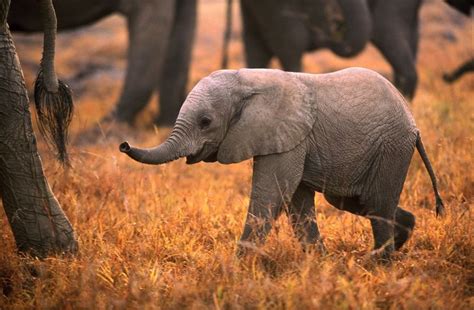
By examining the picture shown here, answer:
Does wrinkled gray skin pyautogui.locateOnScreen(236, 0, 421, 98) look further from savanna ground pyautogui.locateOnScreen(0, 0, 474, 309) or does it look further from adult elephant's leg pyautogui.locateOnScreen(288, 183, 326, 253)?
adult elephant's leg pyautogui.locateOnScreen(288, 183, 326, 253)

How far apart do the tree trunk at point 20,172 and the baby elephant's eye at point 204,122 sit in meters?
A: 0.82

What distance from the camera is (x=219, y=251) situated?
4.21 metres

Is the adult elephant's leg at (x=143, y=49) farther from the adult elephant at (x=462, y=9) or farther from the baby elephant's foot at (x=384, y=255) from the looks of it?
the baby elephant's foot at (x=384, y=255)

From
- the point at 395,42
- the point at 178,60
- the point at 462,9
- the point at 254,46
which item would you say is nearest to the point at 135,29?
the point at 178,60

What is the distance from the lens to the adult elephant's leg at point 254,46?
9852mm

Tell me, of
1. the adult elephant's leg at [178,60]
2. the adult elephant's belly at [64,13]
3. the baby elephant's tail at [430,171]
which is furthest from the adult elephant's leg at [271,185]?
the adult elephant's leg at [178,60]

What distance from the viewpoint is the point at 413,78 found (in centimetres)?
935

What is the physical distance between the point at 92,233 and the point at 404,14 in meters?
5.79

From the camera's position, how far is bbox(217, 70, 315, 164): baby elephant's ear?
4.05 metres

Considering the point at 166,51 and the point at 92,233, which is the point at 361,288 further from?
the point at 166,51

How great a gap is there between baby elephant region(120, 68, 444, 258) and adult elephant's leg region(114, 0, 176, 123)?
4.64 meters

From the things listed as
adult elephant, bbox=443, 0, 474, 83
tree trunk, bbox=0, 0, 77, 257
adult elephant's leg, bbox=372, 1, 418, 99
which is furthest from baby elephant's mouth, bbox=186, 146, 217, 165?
adult elephant's leg, bbox=372, 1, 418, 99

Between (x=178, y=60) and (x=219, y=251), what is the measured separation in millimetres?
5881

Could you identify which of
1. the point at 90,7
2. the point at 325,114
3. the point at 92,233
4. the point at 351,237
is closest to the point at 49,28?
the point at 92,233
